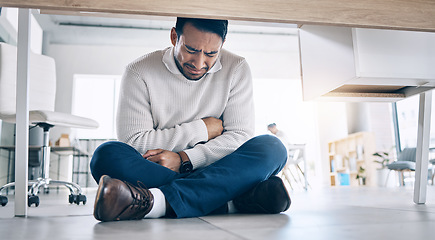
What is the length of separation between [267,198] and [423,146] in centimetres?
67

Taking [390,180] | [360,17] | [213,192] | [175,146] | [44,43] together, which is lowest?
[390,180]

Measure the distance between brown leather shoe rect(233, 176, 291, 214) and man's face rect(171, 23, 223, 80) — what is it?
1.48ft

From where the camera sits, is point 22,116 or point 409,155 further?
point 409,155

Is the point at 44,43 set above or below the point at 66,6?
above

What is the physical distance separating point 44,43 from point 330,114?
6.09m

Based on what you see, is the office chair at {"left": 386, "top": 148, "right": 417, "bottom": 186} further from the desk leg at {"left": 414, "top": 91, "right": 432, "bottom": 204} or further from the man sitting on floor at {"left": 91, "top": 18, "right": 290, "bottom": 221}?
the man sitting on floor at {"left": 91, "top": 18, "right": 290, "bottom": 221}

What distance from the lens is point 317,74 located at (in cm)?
142

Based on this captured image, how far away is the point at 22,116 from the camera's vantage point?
1.22 m

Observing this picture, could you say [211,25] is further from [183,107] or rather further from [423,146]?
[423,146]

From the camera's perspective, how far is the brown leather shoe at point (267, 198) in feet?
3.70

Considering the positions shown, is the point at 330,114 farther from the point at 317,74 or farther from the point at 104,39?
the point at 317,74

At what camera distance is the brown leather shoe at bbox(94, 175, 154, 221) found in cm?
88

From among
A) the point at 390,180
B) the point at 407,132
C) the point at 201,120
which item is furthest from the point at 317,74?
the point at 407,132

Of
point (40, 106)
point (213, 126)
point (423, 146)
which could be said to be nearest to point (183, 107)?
point (213, 126)
